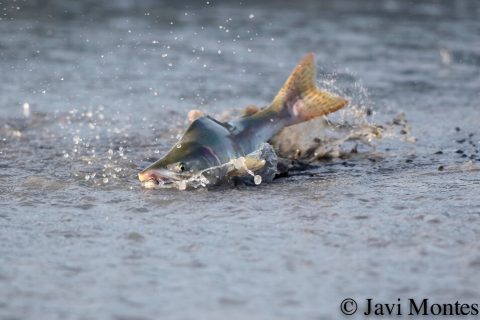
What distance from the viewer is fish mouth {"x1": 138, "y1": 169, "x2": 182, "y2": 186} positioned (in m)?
5.57

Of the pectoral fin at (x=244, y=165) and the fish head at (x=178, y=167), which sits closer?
the fish head at (x=178, y=167)

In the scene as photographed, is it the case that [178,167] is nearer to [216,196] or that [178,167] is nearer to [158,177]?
[158,177]

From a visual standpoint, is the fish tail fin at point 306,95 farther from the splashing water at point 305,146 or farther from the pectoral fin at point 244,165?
the pectoral fin at point 244,165

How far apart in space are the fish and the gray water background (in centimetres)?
13

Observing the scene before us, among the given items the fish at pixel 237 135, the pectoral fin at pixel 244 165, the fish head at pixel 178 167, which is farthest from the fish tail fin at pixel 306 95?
the fish head at pixel 178 167

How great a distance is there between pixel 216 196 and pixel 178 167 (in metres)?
0.28

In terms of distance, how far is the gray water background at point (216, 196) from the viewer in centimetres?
402

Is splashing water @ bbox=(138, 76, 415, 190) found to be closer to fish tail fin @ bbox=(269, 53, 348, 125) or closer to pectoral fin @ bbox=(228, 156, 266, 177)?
pectoral fin @ bbox=(228, 156, 266, 177)

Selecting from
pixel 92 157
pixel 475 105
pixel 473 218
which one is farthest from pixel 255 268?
pixel 475 105

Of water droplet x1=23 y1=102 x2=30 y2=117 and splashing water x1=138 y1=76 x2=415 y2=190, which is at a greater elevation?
water droplet x1=23 y1=102 x2=30 y2=117

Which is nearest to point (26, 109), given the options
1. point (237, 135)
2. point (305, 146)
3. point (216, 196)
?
point (305, 146)

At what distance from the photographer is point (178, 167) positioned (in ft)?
18.4

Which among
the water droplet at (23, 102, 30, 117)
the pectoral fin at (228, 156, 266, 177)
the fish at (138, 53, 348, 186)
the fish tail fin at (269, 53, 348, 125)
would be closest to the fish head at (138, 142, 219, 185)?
the fish at (138, 53, 348, 186)

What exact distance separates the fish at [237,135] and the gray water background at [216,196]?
130 millimetres
